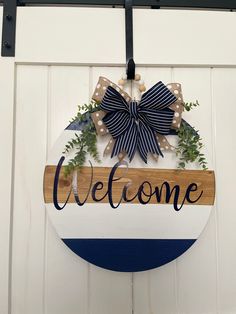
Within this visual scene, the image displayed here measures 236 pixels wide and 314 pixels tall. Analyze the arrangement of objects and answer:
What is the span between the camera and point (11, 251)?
76cm

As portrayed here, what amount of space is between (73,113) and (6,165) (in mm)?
214

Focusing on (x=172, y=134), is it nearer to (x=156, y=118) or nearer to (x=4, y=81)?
(x=156, y=118)

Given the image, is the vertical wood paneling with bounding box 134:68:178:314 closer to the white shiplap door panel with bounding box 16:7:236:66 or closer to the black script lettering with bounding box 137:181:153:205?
the black script lettering with bounding box 137:181:153:205

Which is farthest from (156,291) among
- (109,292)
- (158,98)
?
(158,98)

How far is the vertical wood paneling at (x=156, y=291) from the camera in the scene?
754 millimetres

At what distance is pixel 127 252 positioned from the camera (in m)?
0.75

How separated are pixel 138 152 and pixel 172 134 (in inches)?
4.0

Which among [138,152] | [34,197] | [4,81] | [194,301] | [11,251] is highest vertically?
[4,81]

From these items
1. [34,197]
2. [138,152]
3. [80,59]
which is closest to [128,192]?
[138,152]

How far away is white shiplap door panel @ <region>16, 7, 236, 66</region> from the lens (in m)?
0.79

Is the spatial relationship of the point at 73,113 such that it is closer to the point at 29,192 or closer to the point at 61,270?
the point at 29,192

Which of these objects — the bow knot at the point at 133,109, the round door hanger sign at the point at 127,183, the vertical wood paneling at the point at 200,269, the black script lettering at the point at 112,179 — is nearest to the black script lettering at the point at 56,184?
the round door hanger sign at the point at 127,183

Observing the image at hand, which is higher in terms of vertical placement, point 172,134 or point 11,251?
point 172,134

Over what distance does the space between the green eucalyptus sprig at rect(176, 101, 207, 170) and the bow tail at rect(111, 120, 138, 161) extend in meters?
0.12
